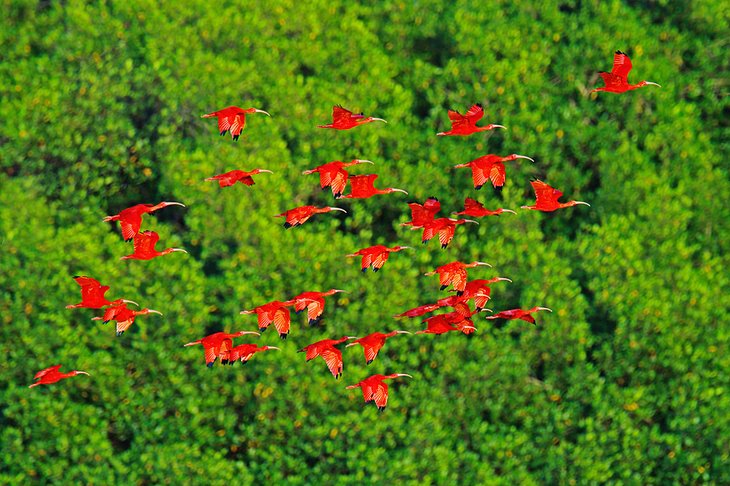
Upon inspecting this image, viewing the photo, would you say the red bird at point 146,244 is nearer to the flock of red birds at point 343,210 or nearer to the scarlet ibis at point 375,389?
the flock of red birds at point 343,210

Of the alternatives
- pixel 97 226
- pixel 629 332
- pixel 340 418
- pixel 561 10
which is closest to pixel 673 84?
pixel 561 10

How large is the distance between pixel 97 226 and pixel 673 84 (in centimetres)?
775

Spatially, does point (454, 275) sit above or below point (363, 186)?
below

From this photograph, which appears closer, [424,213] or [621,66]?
[621,66]

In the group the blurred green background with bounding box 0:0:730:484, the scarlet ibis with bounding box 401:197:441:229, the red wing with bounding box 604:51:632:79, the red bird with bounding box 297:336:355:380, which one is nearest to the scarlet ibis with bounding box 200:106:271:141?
the scarlet ibis with bounding box 401:197:441:229

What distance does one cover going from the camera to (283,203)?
1820cm

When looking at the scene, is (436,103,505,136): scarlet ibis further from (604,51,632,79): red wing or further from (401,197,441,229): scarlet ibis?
(604,51,632,79): red wing

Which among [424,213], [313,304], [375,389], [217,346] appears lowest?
[375,389]

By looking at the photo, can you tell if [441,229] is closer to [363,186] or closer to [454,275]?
[454,275]

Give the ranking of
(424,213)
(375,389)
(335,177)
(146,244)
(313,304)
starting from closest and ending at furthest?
(335,177) < (146,244) < (424,213) < (313,304) < (375,389)

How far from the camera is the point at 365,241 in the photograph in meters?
18.2

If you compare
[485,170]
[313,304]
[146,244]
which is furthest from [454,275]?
[146,244]

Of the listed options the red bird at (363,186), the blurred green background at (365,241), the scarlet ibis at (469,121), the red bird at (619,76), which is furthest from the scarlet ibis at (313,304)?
the blurred green background at (365,241)

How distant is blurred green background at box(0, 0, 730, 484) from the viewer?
17.5 meters
